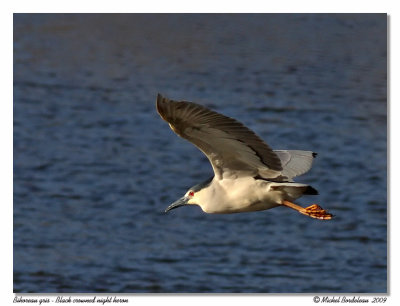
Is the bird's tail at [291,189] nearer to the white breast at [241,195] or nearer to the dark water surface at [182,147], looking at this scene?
the white breast at [241,195]

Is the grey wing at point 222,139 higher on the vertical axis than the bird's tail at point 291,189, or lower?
higher

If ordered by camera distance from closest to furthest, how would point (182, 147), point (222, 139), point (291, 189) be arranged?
1. point (222, 139)
2. point (291, 189)
3. point (182, 147)

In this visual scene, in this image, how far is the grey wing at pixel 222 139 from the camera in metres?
7.78

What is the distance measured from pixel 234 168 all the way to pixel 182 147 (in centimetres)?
1011

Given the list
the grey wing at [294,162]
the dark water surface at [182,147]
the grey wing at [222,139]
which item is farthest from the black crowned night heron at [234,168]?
the dark water surface at [182,147]

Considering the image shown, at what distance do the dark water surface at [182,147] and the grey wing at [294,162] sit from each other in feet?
18.0

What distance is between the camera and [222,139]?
26.8 feet

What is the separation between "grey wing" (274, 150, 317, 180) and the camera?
9391 millimetres

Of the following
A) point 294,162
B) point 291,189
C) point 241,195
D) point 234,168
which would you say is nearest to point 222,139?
point 234,168

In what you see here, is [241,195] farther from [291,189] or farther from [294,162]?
[294,162]

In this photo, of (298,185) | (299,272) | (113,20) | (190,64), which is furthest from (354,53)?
(298,185)

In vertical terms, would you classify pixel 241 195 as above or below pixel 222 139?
below

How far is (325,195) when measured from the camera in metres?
17.2
